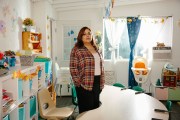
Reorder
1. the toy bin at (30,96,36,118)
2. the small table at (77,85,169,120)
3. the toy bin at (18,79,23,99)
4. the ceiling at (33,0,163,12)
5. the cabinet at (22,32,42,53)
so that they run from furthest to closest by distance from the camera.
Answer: the ceiling at (33,0,163,12) < the cabinet at (22,32,42,53) < the toy bin at (30,96,36,118) < the toy bin at (18,79,23,99) < the small table at (77,85,169,120)

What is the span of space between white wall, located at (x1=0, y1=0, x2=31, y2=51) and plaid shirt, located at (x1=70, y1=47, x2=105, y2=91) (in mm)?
1029

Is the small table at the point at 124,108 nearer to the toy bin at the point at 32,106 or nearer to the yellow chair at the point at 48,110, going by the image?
the yellow chair at the point at 48,110

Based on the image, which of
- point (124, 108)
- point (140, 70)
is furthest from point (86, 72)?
point (140, 70)

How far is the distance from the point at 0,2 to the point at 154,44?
4099 millimetres

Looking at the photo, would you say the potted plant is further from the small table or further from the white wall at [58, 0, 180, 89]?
the white wall at [58, 0, 180, 89]

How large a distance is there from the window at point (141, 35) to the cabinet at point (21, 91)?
8.86 ft

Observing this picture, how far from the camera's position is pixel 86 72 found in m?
2.60

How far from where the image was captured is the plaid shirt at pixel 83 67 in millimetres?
2596

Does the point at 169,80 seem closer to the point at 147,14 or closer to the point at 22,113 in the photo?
the point at 147,14

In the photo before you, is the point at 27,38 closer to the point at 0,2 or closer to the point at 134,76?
the point at 0,2

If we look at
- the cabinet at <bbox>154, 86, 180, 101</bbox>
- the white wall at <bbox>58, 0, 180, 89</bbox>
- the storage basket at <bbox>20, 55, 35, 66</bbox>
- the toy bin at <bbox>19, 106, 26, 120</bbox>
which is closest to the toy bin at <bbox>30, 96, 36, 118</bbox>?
the toy bin at <bbox>19, 106, 26, 120</bbox>

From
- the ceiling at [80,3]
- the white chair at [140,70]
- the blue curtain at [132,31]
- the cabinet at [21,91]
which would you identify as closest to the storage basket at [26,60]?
the cabinet at [21,91]

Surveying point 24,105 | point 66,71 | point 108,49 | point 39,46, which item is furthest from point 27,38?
point 108,49

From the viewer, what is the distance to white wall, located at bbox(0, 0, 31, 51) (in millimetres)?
2855
